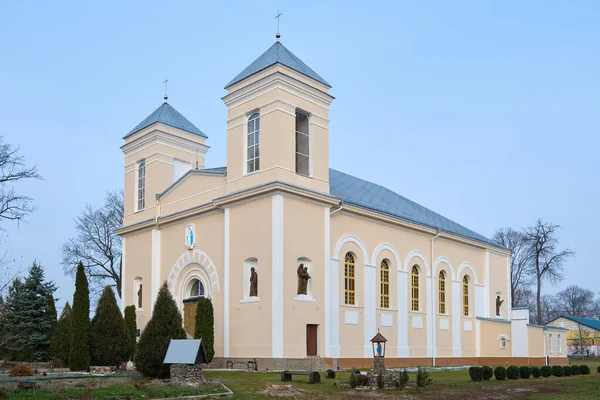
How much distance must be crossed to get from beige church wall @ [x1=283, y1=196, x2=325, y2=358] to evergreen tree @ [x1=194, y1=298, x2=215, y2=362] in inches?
119

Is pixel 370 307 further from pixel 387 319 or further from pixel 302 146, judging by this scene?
pixel 302 146

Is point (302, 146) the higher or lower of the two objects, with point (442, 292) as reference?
higher

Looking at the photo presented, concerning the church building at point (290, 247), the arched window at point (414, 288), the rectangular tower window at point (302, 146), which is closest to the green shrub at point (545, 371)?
the church building at point (290, 247)

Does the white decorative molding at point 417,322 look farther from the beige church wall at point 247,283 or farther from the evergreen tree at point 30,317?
the evergreen tree at point 30,317

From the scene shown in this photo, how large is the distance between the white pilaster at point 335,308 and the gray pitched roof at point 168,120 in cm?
1231

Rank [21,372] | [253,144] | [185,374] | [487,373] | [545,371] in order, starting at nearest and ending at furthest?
[185,374] < [21,372] < [487,373] < [545,371] < [253,144]

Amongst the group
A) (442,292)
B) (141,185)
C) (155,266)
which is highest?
(141,185)

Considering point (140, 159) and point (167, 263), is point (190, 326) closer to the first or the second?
point (167, 263)

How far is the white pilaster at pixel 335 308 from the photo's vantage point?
1105 inches

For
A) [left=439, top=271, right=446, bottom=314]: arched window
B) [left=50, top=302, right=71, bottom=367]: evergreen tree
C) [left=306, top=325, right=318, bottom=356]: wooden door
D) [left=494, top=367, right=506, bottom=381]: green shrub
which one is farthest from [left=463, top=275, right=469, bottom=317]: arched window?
[left=50, top=302, right=71, bottom=367]: evergreen tree

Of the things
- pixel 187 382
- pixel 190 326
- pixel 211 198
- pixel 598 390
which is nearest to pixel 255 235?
pixel 211 198

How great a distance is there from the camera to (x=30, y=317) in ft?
97.0

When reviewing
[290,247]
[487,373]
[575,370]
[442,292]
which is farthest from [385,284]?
[487,373]

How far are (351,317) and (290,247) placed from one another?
5.41 meters
